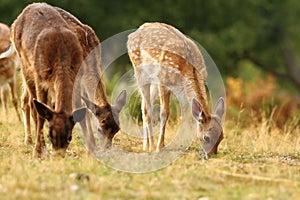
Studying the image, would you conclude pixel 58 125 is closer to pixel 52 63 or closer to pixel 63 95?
pixel 63 95

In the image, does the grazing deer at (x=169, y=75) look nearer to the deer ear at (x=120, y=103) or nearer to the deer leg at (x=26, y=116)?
the deer ear at (x=120, y=103)

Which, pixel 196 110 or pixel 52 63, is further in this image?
pixel 196 110

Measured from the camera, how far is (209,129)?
36.8 ft

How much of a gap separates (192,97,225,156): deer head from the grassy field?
0.20m

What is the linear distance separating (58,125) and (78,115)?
383mm

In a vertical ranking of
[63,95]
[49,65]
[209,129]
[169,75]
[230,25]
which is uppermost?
[49,65]

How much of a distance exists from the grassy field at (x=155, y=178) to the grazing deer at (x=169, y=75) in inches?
20.2

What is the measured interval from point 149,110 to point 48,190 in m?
4.92

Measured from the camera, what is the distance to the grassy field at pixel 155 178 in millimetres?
7901

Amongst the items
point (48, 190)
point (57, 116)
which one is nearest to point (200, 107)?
point (57, 116)

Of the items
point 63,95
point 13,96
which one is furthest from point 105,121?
point 13,96

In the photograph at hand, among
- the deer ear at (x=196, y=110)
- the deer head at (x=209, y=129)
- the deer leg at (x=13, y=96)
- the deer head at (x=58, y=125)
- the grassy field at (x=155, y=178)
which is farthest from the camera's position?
the deer leg at (x=13, y=96)

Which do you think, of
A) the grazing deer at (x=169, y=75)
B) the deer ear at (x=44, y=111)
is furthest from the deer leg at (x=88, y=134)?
the grazing deer at (x=169, y=75)

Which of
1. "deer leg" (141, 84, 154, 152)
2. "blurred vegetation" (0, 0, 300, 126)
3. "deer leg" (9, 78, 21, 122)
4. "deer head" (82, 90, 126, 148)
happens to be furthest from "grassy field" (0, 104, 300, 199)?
"blurred vegetation" (0, 0, 300, 126)
